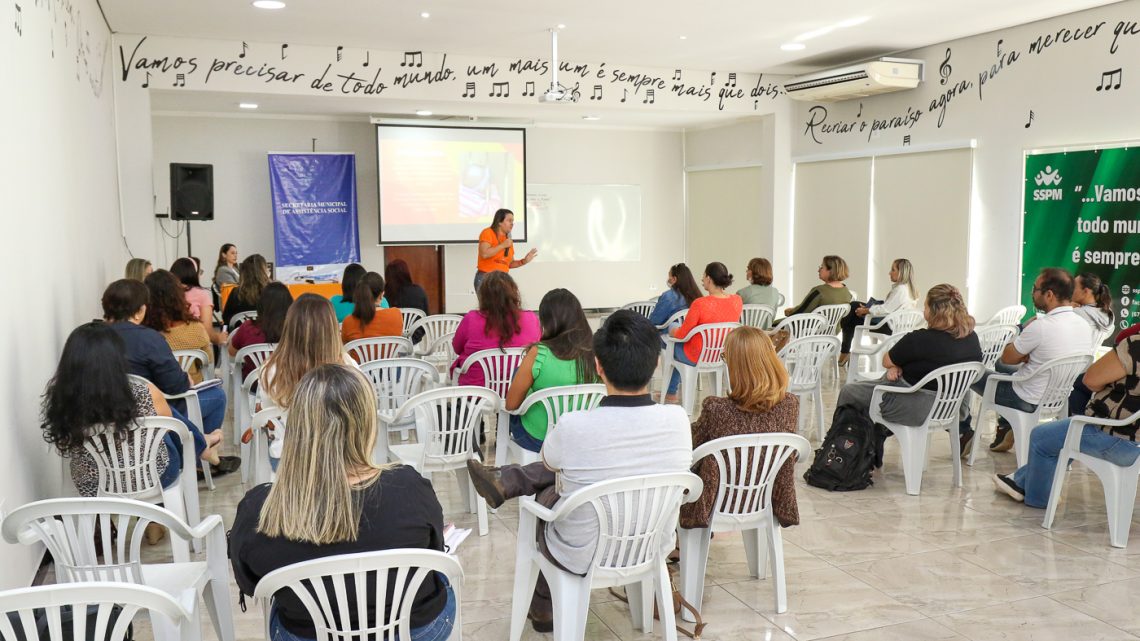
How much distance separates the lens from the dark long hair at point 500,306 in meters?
4.46

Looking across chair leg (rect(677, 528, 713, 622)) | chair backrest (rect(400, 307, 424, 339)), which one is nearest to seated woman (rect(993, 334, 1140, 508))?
chair leg (rect(677, 528, 713, 622))

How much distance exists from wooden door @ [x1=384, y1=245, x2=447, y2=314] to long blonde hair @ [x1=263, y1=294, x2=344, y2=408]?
8.52 metres

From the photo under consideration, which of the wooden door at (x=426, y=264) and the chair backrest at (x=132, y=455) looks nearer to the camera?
the chair backrest at (x=132, y=455)

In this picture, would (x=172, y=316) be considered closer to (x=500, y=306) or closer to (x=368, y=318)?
(x=368, y=318)

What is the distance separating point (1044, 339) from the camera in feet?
15.6

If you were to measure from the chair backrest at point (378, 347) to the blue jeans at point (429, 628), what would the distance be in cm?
311

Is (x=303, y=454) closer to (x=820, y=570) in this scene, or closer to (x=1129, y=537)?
(x=820, y=570)

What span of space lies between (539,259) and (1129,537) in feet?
30.8

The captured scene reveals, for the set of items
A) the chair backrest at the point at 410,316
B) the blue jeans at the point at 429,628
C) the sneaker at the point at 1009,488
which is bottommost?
the sneaker at the point at 1009,488

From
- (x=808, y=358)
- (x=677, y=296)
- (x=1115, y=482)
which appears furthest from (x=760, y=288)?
(x=1115, y=482)

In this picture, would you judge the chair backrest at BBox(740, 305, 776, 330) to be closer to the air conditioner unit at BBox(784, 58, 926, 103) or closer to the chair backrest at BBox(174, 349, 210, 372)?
the air conditioner unit at BBox(784, 58, 926, 103)

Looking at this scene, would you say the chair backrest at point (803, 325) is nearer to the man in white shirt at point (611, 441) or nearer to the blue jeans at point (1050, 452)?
the blue jeans at point (1050, 452)

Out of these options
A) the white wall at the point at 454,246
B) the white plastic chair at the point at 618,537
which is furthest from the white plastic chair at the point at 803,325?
the white wall at the point at 454,246

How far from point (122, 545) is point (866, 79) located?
293 inches
